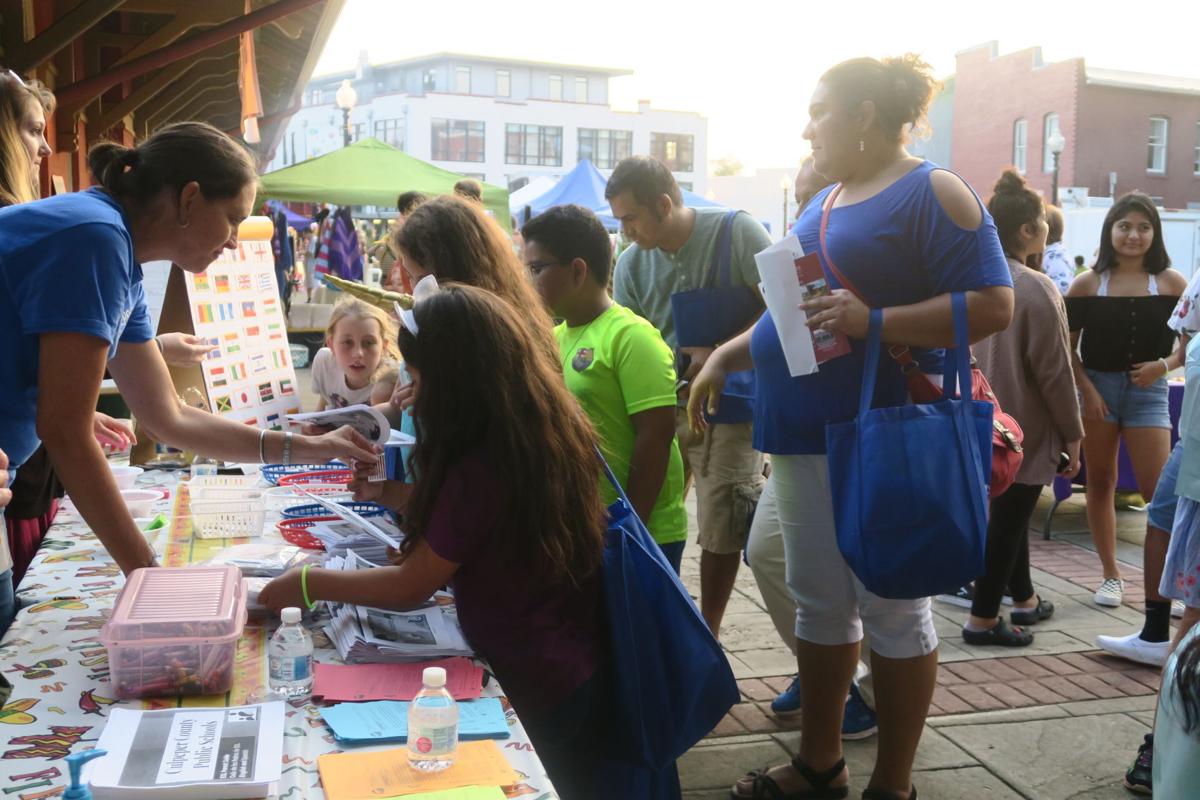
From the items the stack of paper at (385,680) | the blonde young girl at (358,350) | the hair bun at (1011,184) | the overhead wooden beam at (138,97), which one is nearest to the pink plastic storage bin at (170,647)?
the stack of paper at (385,680)

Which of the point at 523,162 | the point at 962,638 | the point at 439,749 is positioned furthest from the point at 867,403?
the point at 523,162

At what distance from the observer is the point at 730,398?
3.80m

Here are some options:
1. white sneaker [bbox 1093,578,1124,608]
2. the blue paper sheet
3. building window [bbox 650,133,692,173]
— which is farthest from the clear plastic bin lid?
building window [bbox 650,133,692,173]

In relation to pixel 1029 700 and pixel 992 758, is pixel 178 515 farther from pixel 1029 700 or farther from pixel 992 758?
pixel 1029 700

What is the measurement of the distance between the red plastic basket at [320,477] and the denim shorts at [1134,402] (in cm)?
364

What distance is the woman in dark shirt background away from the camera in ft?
16.5

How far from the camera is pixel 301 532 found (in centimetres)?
279

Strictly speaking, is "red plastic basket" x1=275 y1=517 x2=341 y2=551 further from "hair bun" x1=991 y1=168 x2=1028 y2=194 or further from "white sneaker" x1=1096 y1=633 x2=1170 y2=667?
"white sneaker" x1=1096 y1=633 x2=1170 y2=667

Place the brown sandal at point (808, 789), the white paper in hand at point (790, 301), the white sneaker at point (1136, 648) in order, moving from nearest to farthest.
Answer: the white paper in hand at point (790, 301)
the brown sandal at point (808, 789)
the white sneaker at point (1136, 648)

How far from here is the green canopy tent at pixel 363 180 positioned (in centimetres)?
1215

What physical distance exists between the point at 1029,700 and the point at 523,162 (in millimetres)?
67633

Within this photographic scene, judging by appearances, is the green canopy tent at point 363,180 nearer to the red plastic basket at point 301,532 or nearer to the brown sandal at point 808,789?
the red plastic basket at point 301,532

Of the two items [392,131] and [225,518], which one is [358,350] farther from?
[392,131]

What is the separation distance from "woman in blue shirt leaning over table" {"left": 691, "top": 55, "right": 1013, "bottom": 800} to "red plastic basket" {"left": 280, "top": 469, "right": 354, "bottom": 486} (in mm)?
1515
